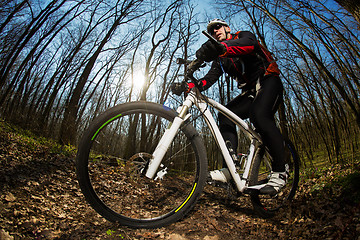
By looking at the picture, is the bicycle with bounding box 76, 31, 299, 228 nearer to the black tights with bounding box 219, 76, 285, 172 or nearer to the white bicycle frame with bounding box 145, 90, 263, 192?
the white bicycle frame with bounding box 145, 90, 263, 192

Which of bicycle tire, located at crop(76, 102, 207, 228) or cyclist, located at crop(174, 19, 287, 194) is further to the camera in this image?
cyclist, located at crop(174, 19, 287, 194)

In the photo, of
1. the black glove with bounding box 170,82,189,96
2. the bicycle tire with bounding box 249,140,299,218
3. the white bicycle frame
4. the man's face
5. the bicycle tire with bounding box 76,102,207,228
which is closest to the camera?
the bicycle tire with bounding box 76,102,207,228

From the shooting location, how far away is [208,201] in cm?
282

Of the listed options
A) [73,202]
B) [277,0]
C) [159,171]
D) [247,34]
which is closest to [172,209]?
[159,171]

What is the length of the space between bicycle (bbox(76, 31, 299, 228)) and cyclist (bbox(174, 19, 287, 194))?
22 cm

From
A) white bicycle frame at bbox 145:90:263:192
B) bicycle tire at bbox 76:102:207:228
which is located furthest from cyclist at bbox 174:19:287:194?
bicycle tire at bbox 76:102:207:228

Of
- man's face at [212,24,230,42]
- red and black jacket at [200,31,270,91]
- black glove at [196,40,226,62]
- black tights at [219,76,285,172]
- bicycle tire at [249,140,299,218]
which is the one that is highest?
man's face at [212,24,230,42]

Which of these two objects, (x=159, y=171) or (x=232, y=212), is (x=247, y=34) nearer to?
(x=159, y=171)

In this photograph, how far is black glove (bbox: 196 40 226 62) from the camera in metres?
1.68

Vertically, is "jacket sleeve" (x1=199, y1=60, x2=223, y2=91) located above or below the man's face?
below

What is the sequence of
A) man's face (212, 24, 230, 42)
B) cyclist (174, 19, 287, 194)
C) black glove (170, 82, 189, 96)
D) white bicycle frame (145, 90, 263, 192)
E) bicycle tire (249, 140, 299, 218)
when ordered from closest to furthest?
white bicycle frame (145, 90, 263, 192)
cyclist (174, 19, 287, 194)
black glove (170, 82, 189, 96)
bicycle tire (249, 140, 299, 218)
man's face (212, 24, 230, 42)

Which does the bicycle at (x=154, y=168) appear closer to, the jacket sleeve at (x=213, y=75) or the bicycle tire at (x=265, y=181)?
the bicycle tire at (x=265, y=181)

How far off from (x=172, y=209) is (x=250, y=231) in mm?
883

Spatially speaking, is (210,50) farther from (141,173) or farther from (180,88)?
(141,173)
